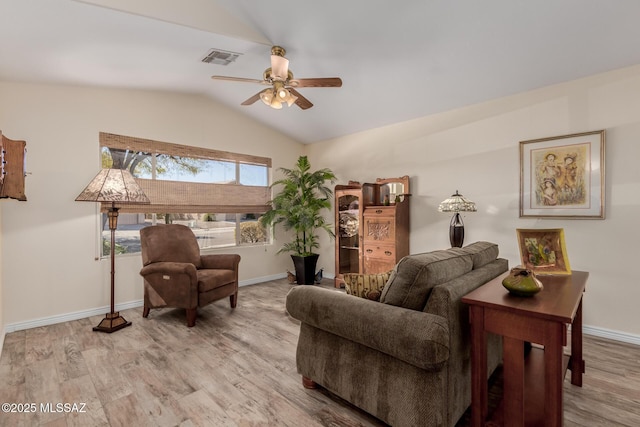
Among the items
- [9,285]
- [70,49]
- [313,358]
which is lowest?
[313,358]

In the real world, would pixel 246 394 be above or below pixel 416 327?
below

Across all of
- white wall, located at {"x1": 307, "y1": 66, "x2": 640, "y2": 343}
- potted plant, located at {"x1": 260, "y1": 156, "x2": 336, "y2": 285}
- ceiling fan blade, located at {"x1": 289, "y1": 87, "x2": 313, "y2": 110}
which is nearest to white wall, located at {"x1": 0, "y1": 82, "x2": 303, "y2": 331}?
potted plant, located at {"x1": 260, "y1": 156, "x2": 336, "y2": 285}

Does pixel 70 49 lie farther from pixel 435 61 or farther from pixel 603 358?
pixel 603 358

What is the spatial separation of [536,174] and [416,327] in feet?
8.78

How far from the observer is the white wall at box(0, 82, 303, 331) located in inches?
120

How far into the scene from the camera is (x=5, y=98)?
9.80ft

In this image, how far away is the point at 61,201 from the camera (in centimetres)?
328

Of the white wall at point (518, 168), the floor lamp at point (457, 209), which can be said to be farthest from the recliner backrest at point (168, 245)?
the floor lamp at point (457, 209)

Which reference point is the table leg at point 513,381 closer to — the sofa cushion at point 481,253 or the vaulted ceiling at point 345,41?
the sofa cushion at point 481,253

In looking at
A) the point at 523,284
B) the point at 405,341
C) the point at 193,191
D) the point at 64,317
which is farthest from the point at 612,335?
the point at 64,317

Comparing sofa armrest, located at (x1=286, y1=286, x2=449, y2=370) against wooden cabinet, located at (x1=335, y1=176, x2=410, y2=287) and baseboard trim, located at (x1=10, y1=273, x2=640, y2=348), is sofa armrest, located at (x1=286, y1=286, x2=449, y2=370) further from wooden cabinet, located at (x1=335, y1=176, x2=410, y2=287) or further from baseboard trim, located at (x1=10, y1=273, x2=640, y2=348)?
baseboard trim, located at (x1=10, y1=273, x2=640, y2=348)

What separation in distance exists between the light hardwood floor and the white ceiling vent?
2774mm

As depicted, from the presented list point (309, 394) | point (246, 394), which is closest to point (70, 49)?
point (246, 394)

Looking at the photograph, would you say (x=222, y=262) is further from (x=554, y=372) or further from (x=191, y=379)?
(x=554, y=372)
